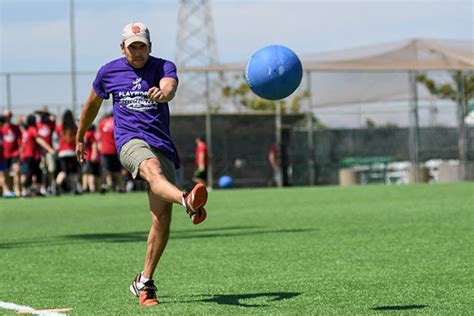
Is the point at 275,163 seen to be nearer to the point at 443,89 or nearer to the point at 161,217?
the point at 443,89

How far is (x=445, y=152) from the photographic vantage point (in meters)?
36.4

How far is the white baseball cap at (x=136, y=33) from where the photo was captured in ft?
24.0

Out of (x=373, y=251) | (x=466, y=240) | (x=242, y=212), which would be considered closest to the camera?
(x=373, y=251)

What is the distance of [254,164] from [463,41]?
907 cm

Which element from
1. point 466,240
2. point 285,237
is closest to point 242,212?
point 285,237

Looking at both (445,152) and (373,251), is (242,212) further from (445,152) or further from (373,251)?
(445,152)

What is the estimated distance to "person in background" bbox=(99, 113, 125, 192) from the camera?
2881 centimetres

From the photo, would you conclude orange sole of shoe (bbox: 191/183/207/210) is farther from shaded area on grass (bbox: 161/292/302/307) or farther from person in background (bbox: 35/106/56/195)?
person in background (bbox: 35/106/56/195)

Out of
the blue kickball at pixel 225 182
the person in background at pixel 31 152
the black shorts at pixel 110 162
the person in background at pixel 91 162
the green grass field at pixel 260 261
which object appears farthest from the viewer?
the blue kickball at pixel 225 182

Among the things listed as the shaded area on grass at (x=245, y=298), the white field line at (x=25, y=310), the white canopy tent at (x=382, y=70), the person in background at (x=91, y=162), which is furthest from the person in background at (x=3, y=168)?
the shaded area on grass at (x=245, y=298)

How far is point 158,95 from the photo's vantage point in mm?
7152

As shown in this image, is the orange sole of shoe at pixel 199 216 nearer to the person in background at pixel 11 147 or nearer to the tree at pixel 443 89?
the person in background at pixel 11 147

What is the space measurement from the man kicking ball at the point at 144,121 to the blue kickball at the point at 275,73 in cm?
92

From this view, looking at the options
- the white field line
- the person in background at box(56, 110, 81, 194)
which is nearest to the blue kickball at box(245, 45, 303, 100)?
the white field line
